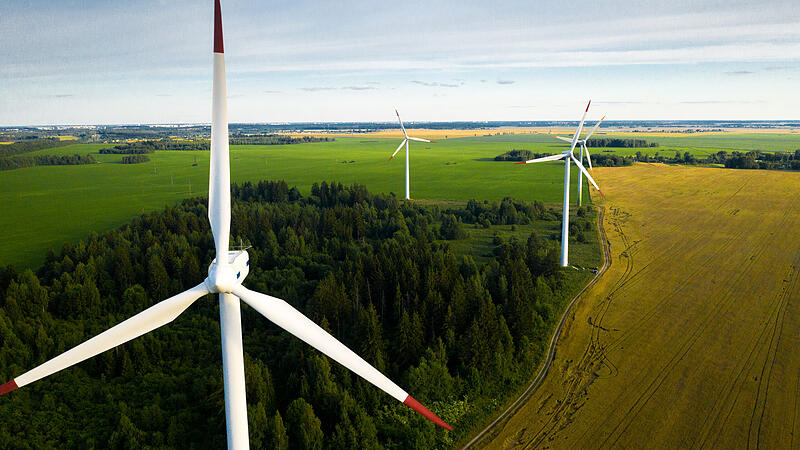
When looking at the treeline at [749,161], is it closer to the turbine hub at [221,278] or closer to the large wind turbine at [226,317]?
the large wind turbine at [226,317]

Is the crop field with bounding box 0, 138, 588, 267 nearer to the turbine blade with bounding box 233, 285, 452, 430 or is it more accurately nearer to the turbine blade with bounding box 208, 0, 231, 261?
the turbine blade with bounding box 208, 0, 231, 261

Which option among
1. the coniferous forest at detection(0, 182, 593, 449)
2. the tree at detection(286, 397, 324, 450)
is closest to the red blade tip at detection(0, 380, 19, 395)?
the coniferous forest at detection(0, 182, 593, 449)

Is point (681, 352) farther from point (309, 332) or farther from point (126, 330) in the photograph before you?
point (126, 330)

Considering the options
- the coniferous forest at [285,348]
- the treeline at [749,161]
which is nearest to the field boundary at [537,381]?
the coniferous forest at [285,348]

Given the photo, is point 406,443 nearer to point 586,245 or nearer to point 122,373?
point 122,373

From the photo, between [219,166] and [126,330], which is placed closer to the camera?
[219,166]

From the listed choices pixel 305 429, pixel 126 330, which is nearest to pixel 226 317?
pixel 126 330

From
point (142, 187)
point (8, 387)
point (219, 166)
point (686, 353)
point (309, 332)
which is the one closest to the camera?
point (8, 387)
